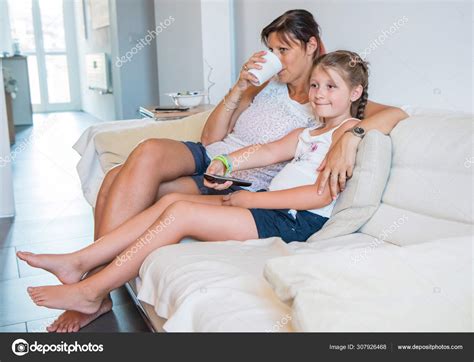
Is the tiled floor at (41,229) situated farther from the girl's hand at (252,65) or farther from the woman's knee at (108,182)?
the girl's hand at (252,65)

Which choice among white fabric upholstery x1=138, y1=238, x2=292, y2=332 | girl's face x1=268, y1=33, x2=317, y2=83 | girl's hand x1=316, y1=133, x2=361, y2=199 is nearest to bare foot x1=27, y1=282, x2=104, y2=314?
white fabric upholstery x1=138, y1=238, x2=292, y2=332

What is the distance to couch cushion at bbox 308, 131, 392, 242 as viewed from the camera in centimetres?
142

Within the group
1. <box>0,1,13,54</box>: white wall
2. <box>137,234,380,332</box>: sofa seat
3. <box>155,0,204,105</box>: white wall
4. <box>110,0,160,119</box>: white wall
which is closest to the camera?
<box>137,234,380,332</box>: sofa seat

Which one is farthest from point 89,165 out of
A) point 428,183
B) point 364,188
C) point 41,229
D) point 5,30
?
point 5,30

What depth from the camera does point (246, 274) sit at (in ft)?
3.87

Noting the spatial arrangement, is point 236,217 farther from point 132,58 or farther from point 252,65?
point 132,58

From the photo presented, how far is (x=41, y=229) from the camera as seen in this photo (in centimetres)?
272

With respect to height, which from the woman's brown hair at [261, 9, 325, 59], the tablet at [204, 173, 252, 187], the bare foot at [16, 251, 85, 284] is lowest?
the bare foot at [16, 251, 85, 284]

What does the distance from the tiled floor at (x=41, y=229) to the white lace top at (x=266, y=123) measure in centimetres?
62

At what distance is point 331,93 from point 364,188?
309 millimetres

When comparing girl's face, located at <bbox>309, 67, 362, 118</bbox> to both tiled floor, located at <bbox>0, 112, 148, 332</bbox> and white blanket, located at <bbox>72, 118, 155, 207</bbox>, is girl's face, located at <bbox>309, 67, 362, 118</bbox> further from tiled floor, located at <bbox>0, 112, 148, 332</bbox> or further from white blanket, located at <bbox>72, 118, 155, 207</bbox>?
white blanket, located at <bbox>72, 118, 155, 207</bbox>

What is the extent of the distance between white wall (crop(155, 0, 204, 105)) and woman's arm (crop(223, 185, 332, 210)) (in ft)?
6.44
